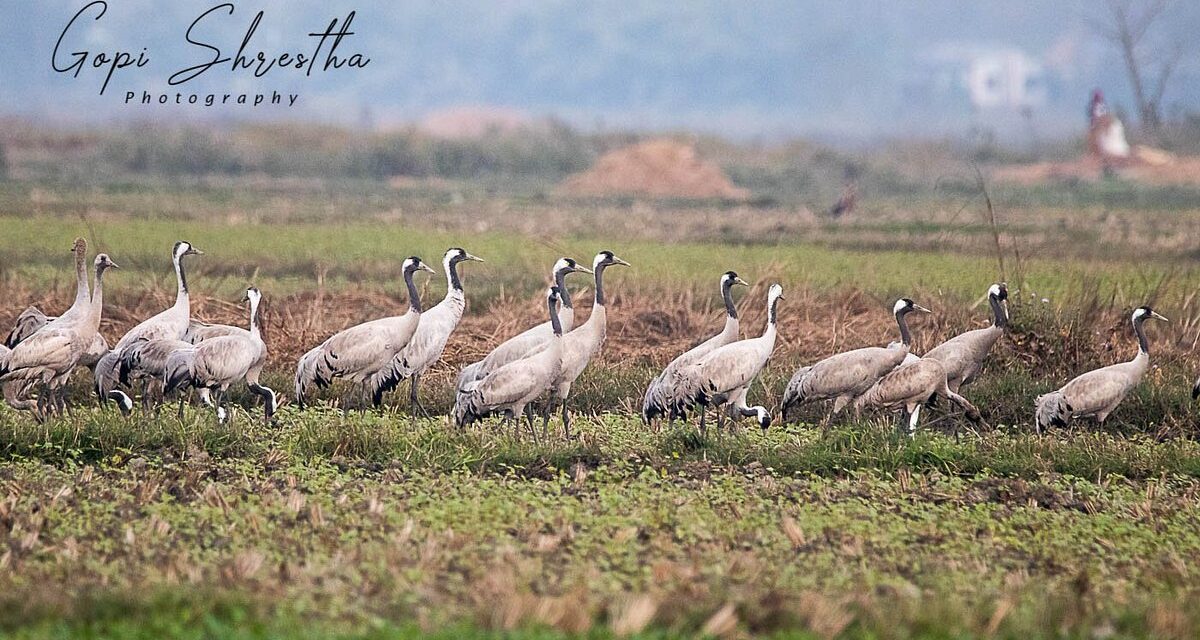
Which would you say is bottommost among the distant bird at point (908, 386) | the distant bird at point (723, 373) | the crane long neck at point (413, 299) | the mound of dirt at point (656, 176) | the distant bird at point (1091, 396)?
the distant bird at point (1091, 396)

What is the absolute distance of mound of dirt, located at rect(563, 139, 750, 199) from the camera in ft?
111

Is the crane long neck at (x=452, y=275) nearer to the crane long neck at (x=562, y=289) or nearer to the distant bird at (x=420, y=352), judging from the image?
the distant bird at (x=420, y=352)

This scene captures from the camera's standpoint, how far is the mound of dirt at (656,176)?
3397 cm

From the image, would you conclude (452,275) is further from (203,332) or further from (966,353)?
(966,353)

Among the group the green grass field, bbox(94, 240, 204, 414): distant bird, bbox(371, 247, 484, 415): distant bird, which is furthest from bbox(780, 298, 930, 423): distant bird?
bbox(94, 240, 204, 414): distant bird

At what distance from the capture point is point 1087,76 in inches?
1598

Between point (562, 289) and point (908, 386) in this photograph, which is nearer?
point (908, 386)

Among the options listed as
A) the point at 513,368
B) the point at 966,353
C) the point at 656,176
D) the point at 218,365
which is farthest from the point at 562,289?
the point at 656,176

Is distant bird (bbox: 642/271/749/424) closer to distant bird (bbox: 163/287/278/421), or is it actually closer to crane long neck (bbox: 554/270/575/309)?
crane long neck (bbox: 554/270/575/309)

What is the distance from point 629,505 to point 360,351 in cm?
282

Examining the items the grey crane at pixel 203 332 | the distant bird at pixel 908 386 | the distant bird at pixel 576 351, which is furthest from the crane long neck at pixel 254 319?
the distant bird at pixel 908 386

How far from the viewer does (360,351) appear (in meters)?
9.57

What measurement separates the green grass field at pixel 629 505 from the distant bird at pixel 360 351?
28 centimetres

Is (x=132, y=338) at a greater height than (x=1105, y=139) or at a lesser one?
lesser
